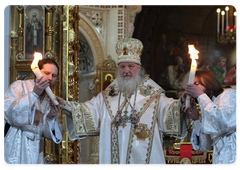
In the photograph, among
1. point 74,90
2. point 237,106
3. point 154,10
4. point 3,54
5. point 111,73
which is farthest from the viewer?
point 154,10

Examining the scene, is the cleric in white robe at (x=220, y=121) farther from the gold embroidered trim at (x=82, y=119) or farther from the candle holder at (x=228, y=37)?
the candle holder at (x=228, y=37)

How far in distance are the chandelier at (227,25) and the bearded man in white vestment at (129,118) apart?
7.43 meters

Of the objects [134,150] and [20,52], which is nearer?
[134,150]

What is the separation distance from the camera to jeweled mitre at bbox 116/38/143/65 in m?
5.51

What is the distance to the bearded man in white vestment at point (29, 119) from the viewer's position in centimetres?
477

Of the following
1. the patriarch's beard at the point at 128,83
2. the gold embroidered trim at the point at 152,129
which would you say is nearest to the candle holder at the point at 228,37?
the patriarch's beard at the point at 128,83

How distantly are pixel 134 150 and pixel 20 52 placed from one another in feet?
6.98

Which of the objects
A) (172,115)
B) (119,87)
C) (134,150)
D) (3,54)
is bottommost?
(134,150)

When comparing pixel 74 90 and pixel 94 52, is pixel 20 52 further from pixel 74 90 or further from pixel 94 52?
pixel 94 52

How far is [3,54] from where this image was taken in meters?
5.94

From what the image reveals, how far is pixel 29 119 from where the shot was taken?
15.7 ft

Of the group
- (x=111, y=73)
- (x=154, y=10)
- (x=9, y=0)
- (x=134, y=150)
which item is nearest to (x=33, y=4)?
(x=9, y=0)

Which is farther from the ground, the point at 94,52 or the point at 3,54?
the point at 94,52

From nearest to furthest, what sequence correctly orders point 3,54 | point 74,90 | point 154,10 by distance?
point 3,54 < point 74,90 < point 154,10
